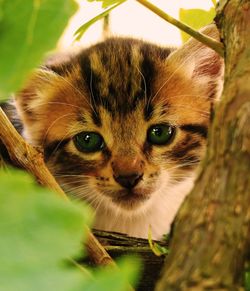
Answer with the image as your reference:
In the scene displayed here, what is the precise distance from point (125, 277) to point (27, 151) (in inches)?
13.4

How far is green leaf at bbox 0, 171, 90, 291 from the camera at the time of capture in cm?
15

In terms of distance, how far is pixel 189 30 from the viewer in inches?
17.8

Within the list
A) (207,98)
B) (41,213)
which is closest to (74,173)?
(207,98)

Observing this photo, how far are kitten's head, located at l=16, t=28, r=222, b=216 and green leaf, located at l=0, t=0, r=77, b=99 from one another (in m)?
0.95

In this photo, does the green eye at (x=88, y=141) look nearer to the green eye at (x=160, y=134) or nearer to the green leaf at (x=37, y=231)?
the green eye at (x=160, y=134)

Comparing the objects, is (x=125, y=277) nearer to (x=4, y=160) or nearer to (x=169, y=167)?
(x=4, y=160)

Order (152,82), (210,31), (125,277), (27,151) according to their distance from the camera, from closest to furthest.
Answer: (125,277) < (27,151) < (210,31) < (152,82)

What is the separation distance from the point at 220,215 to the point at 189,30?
0.26 metres

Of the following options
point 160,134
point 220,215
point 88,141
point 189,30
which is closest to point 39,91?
point 88,141

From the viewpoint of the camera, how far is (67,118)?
121cm

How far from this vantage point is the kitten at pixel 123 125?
47.0 inches

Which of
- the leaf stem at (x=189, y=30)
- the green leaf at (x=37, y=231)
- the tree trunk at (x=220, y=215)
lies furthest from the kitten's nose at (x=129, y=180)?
the green leaf at (x=37, y=231)

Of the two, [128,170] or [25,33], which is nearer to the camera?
[25,33]

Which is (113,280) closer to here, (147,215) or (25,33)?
(25,33)
